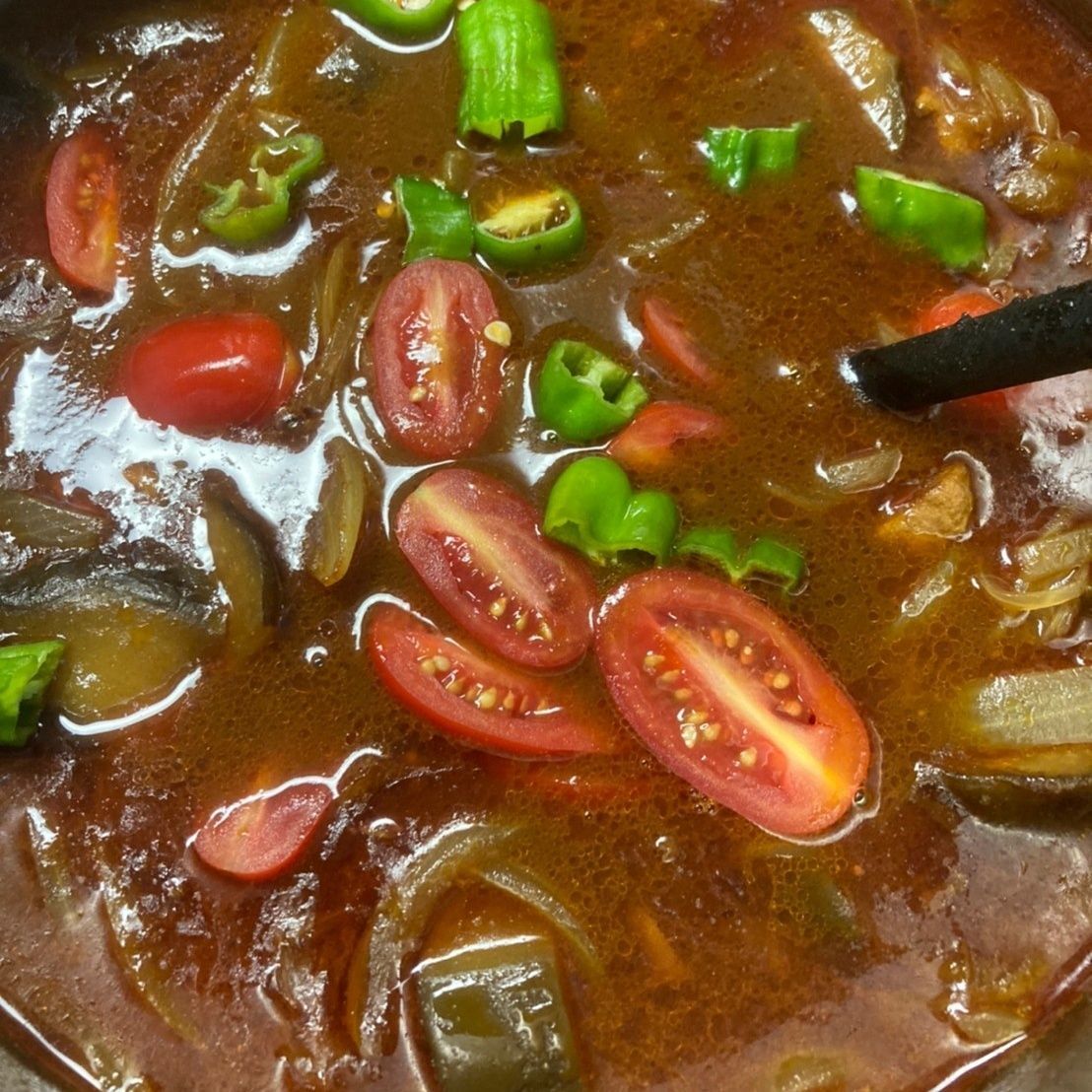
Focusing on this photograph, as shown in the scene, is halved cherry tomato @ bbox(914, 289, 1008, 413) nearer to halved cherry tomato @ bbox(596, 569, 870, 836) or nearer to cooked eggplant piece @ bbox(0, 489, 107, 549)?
halved cherry tomato @ bbox(596, 569, 870, 836)

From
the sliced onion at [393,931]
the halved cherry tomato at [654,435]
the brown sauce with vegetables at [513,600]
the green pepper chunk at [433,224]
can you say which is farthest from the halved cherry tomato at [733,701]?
the green pepper chunk at [433,224]

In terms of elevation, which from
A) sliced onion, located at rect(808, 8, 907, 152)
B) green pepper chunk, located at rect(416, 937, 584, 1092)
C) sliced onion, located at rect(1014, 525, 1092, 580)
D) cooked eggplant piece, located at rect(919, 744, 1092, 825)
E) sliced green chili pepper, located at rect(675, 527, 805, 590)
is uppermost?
sliced onion, located at rect(808, 8, 907, 152)

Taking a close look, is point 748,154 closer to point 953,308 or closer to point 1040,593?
point 953,308

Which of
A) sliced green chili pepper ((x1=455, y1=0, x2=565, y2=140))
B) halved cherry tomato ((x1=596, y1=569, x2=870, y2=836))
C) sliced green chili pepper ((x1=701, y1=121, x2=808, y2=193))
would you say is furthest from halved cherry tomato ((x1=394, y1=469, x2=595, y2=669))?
sliced green chili pepper ((x1=701, y1=121, x2=808, y2=193))

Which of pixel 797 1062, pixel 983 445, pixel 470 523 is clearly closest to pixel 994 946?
pixel 797 1062

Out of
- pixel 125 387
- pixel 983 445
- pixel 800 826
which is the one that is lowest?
pixel 800 826

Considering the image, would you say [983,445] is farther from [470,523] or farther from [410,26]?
[410,26]
